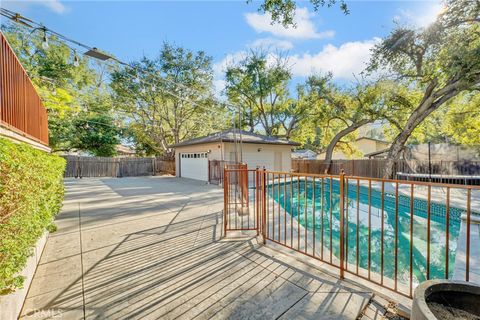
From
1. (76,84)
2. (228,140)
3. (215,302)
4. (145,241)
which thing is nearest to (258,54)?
(228,140)

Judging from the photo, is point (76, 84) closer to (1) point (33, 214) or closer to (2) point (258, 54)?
(2) point (258, 54)

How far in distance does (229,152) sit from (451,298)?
1184cm

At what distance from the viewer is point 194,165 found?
15633 mm

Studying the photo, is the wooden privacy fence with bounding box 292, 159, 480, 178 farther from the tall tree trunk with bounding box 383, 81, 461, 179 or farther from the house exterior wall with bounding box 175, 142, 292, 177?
the house exterior wall with bounding box 175, 142, 292, 177

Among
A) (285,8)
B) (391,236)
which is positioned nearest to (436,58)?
(391,236)

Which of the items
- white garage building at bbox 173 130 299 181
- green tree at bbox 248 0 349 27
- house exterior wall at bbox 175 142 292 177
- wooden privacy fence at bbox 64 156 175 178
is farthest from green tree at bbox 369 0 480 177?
wooden privacy fence at bbox 64 156 175 178

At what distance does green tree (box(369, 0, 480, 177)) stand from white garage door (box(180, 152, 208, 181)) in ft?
36.2

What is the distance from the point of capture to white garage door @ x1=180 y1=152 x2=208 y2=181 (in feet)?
47.1

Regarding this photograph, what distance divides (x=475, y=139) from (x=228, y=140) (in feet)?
62.0

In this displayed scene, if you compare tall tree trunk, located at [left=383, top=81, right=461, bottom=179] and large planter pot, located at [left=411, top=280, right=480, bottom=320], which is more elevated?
tall tree trunk, located at [left=383, top=81, right=461, bottom=179]

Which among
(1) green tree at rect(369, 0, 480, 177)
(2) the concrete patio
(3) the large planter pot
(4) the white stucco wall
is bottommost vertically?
(2) the concrete patio

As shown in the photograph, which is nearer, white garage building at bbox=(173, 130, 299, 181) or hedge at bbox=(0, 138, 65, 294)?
hedge at bbox=(0, 138, 65, 294)

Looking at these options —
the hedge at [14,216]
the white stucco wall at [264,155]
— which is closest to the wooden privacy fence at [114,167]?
the white stucco wall at [264,155]

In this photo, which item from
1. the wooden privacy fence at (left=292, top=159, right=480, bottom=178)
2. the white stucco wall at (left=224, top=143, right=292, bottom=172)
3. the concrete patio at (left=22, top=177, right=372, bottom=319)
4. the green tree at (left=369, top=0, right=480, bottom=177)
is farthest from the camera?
the white stucco wall at (left=224, top=143, right=292, bottom=172)
